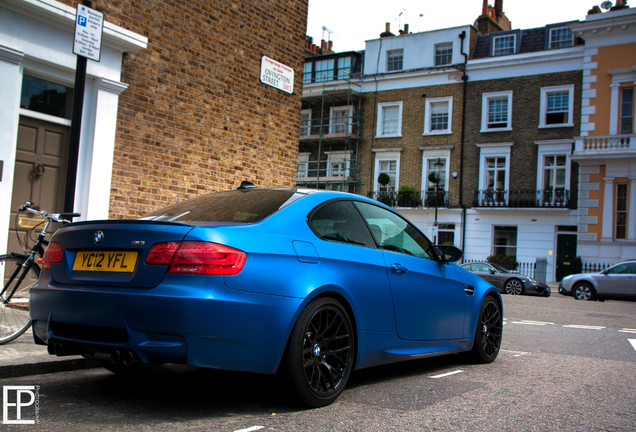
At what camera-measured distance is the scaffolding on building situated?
122ft

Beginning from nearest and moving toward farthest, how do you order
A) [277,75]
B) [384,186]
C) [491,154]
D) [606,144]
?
1. [277,75]
2. [606,144]
3. [491,154]
4. [384,186]

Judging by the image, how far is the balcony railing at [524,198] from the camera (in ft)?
98.5

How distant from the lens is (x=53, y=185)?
27.0 feet

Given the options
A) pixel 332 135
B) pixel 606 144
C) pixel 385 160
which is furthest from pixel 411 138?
pixel 606 144

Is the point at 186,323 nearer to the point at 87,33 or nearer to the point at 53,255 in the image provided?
the point at 53,255

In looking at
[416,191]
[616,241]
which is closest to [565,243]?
[616,241]

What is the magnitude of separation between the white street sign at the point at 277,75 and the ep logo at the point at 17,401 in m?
8.38

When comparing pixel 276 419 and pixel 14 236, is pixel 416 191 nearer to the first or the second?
pixel 14 236

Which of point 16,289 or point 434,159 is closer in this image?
point 16,289

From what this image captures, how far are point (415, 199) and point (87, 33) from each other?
2939 cm

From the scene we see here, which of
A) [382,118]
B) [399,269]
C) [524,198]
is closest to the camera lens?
[399,269]

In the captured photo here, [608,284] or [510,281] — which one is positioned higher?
[608,284]

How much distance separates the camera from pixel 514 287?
73.5 ft

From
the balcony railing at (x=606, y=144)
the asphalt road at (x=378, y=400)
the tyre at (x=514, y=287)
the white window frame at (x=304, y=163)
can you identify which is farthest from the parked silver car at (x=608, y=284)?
the white window frame at (x=304, y=163)
